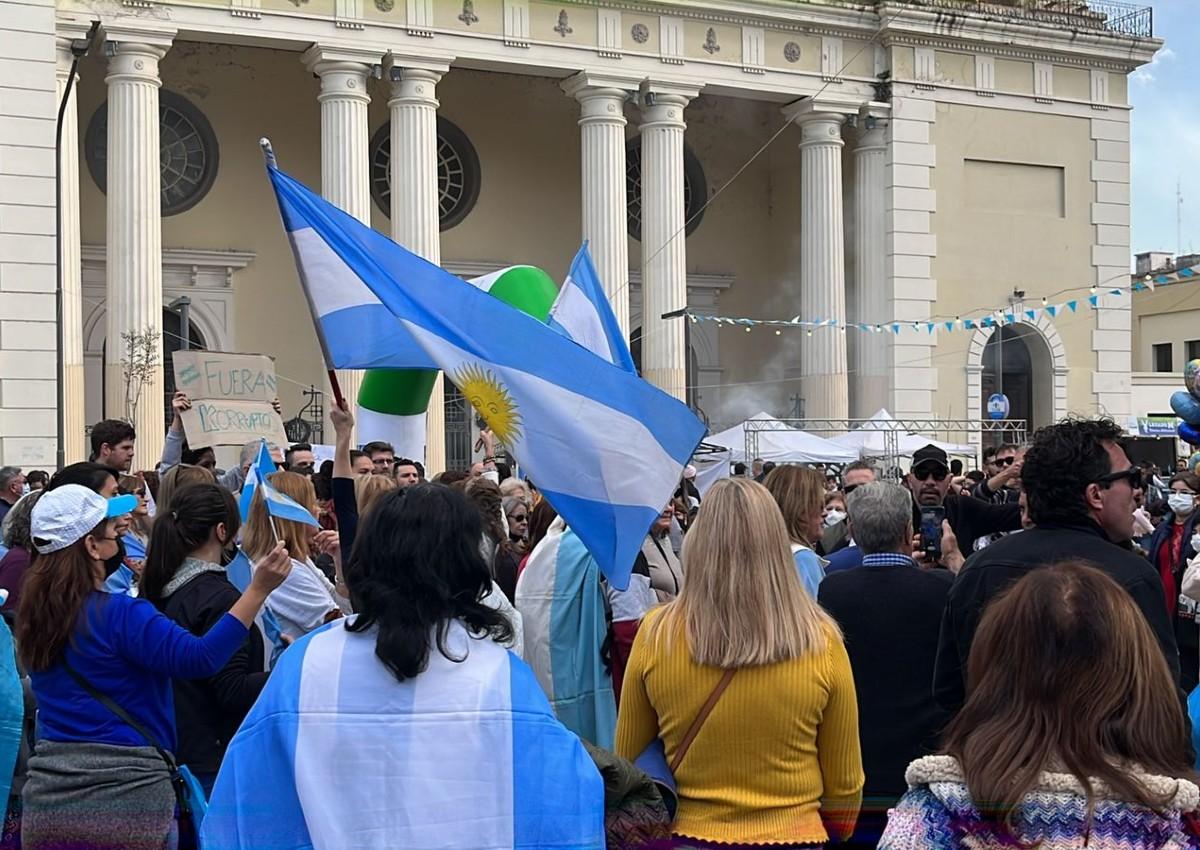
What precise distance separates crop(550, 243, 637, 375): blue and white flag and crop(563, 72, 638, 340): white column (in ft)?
68.1

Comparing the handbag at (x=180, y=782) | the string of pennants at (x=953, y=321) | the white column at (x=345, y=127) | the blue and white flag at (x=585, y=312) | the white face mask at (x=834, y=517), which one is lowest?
the handbag at (x=180, y=782)

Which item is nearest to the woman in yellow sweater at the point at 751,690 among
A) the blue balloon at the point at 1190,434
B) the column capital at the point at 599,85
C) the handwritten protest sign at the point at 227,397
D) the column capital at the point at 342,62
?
the blue balloon at the point at 1190,434

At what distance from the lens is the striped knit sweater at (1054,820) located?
251 cm

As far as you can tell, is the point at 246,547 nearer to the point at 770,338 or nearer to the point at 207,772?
the point at 207,772

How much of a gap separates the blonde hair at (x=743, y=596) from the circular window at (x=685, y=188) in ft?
95.8

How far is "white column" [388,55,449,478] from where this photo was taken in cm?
2627

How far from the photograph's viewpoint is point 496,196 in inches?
1257

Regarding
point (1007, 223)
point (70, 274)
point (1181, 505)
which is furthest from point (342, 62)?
point (1181, 505)

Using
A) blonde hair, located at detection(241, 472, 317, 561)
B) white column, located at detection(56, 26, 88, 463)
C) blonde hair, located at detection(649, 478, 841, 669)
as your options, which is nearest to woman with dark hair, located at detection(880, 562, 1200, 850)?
blonde hair, located at detection(649, 478, 841, 669)

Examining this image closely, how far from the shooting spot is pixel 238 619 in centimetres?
419

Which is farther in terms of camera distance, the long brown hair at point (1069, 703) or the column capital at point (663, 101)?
the column capital at point (663, 101)

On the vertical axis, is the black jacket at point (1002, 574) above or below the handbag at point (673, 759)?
above

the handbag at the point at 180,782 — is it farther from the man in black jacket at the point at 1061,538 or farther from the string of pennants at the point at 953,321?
the string of pennants at the point at 953,321

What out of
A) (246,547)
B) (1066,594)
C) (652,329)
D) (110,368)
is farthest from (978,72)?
(1066,594)
